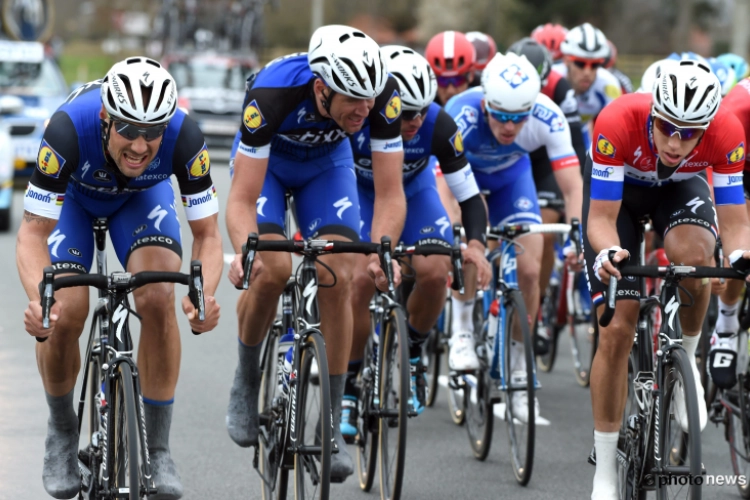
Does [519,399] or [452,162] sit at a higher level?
[452,162]

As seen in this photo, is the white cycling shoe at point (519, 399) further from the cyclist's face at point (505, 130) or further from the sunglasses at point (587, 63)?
the sunglasses at point (587, 63)

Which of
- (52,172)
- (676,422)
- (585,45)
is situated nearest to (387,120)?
(52,172)

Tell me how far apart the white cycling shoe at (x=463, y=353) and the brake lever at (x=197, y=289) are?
9.22ft

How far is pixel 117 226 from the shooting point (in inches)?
209

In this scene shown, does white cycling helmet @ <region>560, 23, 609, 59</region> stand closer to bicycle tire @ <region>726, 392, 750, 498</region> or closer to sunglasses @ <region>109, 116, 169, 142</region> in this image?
bicycle tire @ <region>726, 392, 750, 498</region>

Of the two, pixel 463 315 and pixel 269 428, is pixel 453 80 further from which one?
pixel 269 428

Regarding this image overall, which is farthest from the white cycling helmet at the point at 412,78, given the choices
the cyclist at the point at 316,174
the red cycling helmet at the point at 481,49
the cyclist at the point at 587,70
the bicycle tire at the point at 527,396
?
the red cycling helmet at the point at 481,49

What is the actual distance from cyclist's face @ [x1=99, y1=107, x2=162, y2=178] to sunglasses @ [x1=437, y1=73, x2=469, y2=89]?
421cm

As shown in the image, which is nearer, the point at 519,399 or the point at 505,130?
the point at 519,399

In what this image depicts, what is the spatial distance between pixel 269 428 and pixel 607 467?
63.1 inches

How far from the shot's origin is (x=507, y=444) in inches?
286

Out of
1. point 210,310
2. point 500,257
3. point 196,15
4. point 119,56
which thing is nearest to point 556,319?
point 500,257

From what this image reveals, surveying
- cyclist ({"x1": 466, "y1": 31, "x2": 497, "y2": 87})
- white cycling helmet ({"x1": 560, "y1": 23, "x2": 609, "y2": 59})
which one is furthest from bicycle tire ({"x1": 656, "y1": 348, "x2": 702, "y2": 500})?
cyclist ({"x1": 466, "y1": 31, "x2": 497, "y2": 87})

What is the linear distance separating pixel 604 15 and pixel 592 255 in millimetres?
54794
